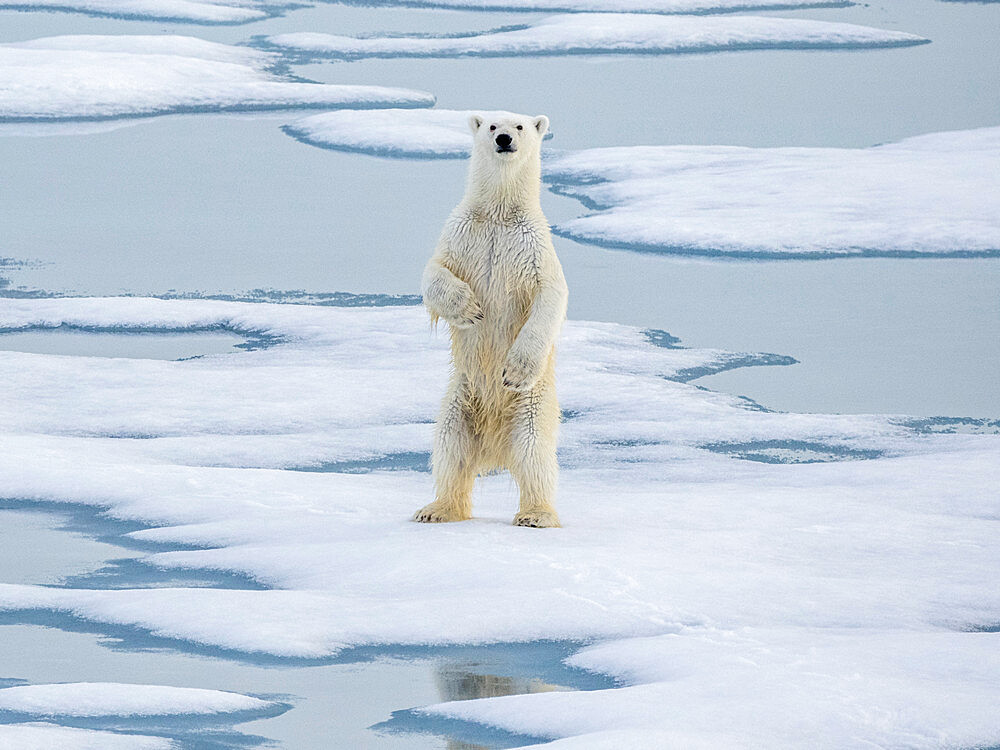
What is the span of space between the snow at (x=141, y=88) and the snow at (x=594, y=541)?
8789mm

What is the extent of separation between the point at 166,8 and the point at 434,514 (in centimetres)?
1984

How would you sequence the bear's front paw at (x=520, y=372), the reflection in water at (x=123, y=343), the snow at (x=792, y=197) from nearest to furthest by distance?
the bear's front paw at (x=520, y=372), the reflection in water at (x=123, y=343), the snow at (x=792, y=197)

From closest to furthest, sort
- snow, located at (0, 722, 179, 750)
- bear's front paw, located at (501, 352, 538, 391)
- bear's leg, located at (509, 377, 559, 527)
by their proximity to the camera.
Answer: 1. snow, located at (0, 722, 179, 750)
2. bear's front paw, located at (501, 352, 538, 391)
3. bear's leg, located at (509, 377, 559, 527)

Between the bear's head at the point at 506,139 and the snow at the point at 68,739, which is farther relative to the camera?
the bear's head at the point at 506,139

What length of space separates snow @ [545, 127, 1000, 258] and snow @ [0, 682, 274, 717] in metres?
7.36

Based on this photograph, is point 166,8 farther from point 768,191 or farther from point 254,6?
point 768,191

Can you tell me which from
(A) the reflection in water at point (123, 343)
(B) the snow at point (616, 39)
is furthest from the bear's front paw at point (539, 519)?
(B) the snow at point (616, 39)

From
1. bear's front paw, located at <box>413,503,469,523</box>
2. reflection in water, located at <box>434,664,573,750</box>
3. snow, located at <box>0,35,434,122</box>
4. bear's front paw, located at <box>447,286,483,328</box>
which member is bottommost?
reflection in water, located at <box>434,664,573,750</box>

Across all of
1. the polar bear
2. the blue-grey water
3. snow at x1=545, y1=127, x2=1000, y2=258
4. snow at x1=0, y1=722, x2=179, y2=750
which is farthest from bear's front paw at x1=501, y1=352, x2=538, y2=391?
snow at x1=545, y1=127, x2=1000, y2=258

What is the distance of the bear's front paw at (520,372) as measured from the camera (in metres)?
4.66

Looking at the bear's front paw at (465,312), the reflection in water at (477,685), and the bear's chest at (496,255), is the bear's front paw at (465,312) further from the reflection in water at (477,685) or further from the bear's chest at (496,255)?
the reflection in water at (477,685)

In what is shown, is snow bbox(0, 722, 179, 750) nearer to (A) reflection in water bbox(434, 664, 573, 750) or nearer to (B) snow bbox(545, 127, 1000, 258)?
(A) reflection in water bbox(434, 664, 573, 750)

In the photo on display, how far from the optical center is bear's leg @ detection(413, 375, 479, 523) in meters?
4.82

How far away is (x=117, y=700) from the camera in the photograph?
339cm
